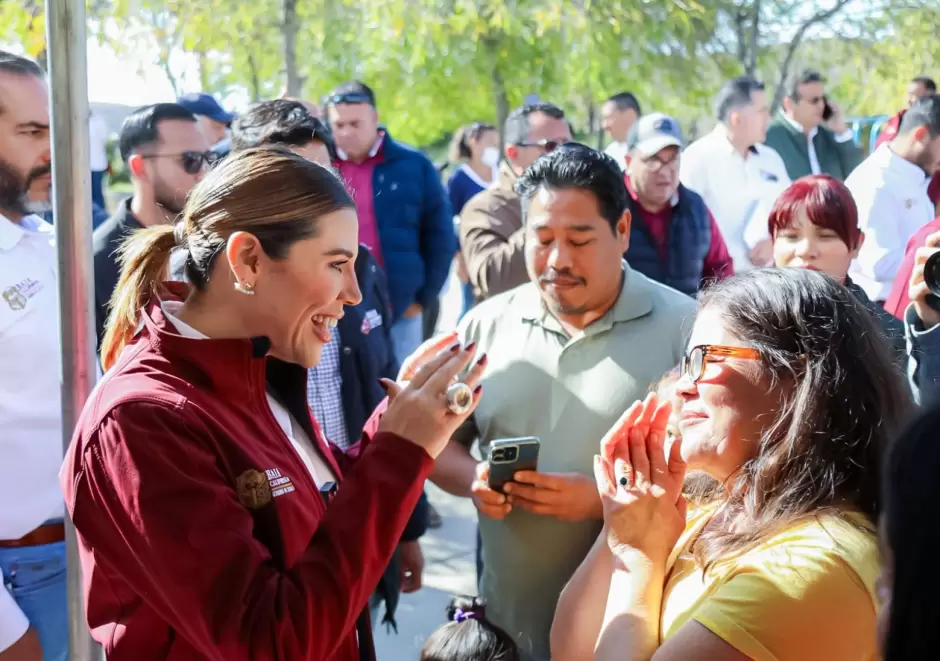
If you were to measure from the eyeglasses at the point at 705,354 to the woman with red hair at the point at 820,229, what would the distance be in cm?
150

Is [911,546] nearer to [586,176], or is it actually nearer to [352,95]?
[586,176]

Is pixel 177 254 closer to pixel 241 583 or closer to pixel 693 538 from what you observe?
pixel 241 583

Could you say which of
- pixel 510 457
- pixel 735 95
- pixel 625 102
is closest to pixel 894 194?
pixel 735 95

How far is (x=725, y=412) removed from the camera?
186 centimetres

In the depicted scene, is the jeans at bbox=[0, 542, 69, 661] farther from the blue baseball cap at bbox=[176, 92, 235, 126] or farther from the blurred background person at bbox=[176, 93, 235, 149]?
the blue baseball cap at bbox=[176, 92, 235, 126]

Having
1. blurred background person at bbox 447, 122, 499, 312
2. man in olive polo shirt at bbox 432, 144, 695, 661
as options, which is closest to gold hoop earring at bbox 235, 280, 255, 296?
man in olive polo shirt at bbox 432, 144, 695, 661

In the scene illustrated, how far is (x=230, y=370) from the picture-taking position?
162 centimetres

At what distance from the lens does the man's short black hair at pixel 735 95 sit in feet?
19.5

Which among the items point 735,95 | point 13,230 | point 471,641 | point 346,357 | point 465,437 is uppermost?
point 735,95

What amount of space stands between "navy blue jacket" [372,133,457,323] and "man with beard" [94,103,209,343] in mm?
1506

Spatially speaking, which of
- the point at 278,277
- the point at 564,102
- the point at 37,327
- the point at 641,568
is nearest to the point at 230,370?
the point at 278,277

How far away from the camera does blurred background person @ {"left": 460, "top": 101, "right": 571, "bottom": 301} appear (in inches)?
166

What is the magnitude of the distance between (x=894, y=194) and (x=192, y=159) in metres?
3.30

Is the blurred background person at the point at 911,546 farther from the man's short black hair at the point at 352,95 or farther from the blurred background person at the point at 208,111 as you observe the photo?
the blurred background person at the point at 208,111
